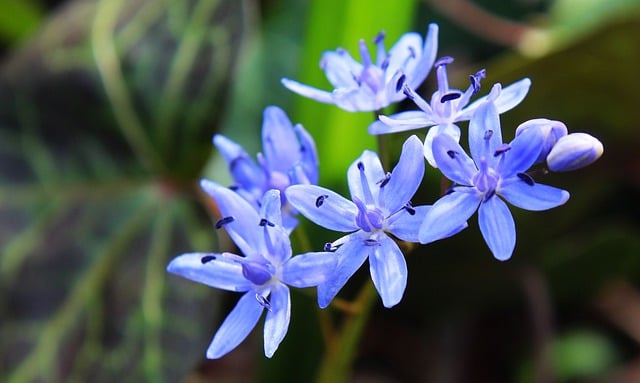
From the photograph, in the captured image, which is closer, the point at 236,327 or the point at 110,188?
the point at 236,327

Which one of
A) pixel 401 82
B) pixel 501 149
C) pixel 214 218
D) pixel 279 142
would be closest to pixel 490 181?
pixel 501 149

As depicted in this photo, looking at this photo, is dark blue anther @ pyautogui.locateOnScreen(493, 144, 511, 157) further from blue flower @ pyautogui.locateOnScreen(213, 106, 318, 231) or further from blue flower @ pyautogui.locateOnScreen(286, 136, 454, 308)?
blue flower @ pyautogui.locateOnScreen(213, 106, 318, 231)

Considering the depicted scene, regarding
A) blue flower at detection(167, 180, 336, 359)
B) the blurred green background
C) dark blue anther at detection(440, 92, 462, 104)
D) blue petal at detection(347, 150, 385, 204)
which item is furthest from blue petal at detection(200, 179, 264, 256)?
the blurred green background

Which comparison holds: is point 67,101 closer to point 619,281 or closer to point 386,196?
point 386,196

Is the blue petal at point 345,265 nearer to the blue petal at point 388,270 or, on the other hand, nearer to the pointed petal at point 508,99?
the blue petal at point 388,270

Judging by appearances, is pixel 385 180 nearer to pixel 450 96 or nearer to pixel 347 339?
pixel 450 96

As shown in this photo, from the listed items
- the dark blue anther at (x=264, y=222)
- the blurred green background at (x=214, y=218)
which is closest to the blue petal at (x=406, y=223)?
the dark blue anther at (x=264, y=222)
